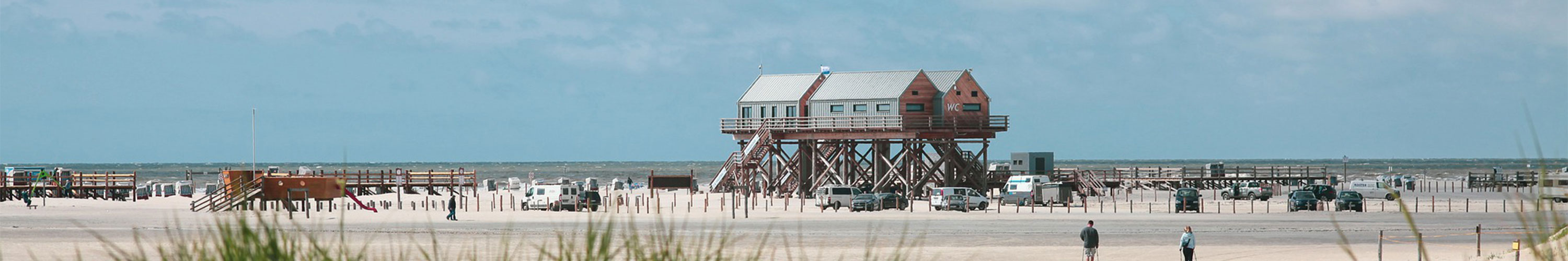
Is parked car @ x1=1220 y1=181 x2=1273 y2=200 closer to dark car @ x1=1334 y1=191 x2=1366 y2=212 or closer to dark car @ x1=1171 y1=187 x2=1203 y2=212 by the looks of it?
dark car @ x1=1334 y1=191 x2=1366 y2=212

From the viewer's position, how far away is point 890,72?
74.5 metres

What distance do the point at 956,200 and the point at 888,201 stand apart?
3098 mm

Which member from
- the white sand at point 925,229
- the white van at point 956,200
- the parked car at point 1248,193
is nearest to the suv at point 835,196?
the white sand at point 925,229

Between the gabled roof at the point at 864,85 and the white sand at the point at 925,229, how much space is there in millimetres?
5610

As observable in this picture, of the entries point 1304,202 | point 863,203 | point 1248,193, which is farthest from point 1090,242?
point 1248,193

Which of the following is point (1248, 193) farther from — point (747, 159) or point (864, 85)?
point (747, 159)

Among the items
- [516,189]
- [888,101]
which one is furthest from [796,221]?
[516,189]

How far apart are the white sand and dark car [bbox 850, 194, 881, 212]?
108 centimetres

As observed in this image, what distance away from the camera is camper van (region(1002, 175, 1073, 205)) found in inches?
2557

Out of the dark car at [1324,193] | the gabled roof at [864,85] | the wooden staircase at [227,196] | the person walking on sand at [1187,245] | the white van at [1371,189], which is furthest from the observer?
the white van at [1371,189]

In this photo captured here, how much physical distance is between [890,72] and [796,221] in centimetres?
2395

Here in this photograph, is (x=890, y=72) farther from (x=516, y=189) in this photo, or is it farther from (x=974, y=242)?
(x=516, y=189)

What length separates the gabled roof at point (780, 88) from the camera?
74.9 m

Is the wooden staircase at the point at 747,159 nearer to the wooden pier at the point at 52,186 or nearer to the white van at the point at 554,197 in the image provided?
the white van at the point at 554,197
